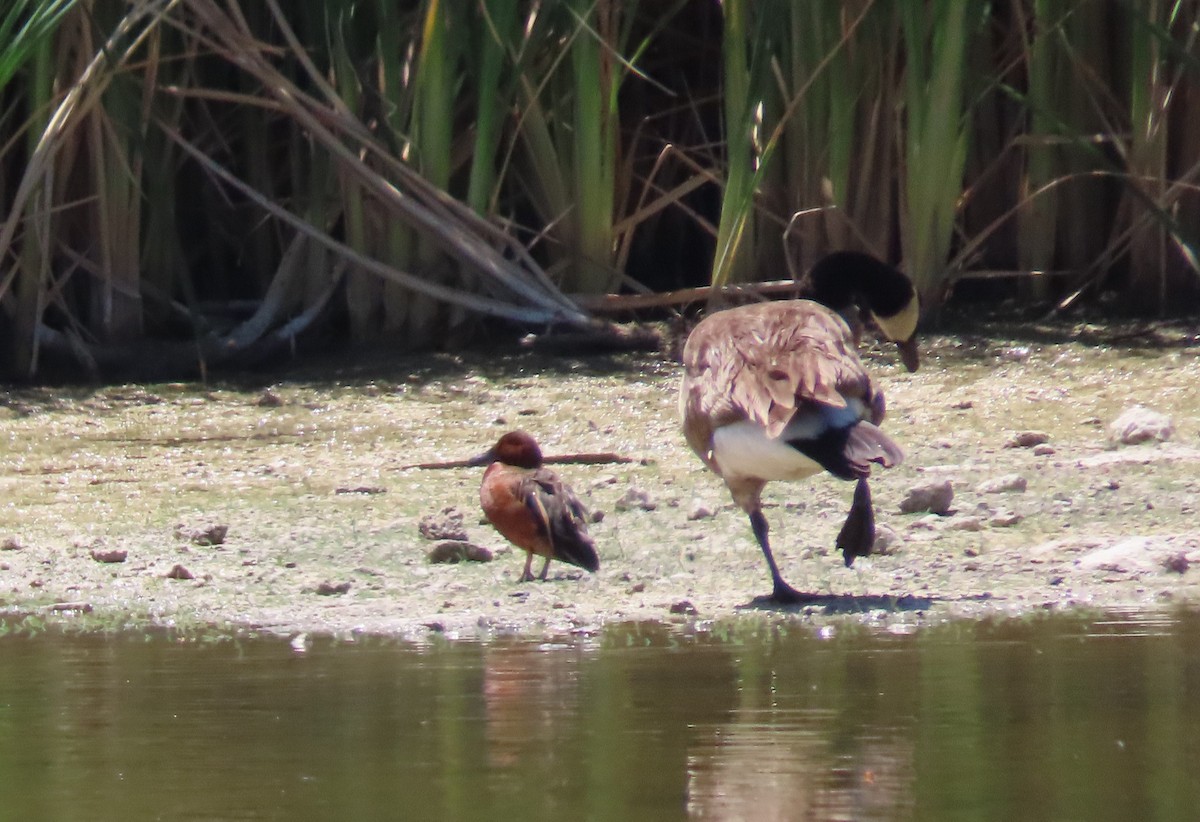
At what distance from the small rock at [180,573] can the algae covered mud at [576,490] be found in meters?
0.02

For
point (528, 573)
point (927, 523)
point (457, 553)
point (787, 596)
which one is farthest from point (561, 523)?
point (927, 523)

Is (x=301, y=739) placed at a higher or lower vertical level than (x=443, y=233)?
lower

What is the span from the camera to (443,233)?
854cm

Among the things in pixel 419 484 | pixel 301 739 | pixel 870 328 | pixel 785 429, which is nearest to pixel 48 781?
pixel 301 739

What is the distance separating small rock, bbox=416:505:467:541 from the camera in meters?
5.91

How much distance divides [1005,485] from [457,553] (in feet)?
5.60

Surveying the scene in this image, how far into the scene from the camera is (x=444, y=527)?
5.91 metres

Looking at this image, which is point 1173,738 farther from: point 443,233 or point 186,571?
point 443,233

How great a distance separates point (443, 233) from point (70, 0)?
1751 mm

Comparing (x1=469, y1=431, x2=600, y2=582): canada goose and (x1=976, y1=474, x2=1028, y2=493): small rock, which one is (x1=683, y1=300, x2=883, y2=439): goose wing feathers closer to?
(x1=469, y1=431, x2=600, y2=582): canada goose

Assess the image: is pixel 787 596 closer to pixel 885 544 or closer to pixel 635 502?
pixel 885 544

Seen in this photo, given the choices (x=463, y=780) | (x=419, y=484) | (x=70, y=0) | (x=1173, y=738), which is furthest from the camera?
(x=70, y=0)

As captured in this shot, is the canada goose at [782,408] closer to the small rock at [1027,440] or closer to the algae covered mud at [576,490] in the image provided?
the algae covered mud at [576,490]

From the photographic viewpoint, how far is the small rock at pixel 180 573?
18.2ft
